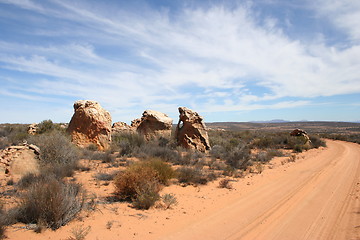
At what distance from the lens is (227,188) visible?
7.43 meters

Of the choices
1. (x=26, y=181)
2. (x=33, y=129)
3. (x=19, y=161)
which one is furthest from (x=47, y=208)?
(x=33, y=129)

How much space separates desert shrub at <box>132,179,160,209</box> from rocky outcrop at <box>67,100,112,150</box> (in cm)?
784

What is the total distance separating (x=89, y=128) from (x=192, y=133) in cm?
634

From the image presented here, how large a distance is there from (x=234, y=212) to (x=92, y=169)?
19.5 feet

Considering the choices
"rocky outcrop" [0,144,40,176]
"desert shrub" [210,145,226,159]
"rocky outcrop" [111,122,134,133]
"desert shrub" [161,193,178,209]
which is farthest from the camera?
"rocky outcrop" [111,122,134,133]

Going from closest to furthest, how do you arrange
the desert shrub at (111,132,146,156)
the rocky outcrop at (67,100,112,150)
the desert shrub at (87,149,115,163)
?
the desert shrub at (87,149,115,163) → the desert shrub at (111,132,146,156) → the rocky outcrop at (67,100,112,150)

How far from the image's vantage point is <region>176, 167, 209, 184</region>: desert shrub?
309 inches

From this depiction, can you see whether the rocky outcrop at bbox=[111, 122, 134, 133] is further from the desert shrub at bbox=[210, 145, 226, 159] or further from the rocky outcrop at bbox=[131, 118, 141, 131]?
the desert shrub at bbox=[210, 145, 226, 159]

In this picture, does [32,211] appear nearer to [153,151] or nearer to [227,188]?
[227,188]

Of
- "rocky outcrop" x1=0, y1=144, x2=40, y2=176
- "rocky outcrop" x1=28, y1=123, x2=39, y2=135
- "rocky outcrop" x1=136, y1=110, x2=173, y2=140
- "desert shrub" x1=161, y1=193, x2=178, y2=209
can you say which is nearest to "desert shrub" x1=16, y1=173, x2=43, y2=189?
"rocky outcrop" x1=0, y1=144, x2=40, y2=176

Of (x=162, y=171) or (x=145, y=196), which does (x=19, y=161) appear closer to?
(x=162, y=171)

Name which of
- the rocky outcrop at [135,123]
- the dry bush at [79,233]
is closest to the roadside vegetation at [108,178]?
the dry bush at [79,233]

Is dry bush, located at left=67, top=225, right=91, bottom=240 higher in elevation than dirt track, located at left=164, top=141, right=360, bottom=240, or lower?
higher

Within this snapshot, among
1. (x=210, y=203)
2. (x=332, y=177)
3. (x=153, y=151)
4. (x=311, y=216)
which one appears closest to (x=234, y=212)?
(x=210, y=203)
